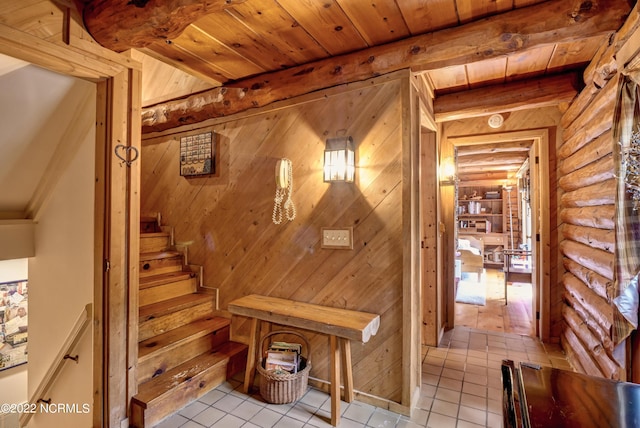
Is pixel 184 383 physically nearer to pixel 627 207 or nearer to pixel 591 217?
pixel 627 207

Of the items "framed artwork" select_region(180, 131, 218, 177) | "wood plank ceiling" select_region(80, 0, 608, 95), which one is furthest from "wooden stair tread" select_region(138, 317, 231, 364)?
"wood plank ceiling" select_region(80, 0, 608, 95)

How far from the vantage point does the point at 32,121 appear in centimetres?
223

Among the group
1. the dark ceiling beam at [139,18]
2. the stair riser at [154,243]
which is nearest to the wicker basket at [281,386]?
the stair riser at [154,243]

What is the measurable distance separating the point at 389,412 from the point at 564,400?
1401 millimetres

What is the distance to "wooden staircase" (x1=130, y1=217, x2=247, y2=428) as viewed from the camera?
211cm

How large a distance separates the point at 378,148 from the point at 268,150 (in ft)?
3.32

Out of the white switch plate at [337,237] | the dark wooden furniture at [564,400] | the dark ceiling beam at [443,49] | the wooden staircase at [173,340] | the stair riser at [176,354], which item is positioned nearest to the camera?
the dark wooden furniture at [564,400]

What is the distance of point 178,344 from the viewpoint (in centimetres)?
246


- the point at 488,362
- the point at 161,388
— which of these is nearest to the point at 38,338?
the point at 161,388

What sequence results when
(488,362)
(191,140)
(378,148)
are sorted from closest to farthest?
(378,148), (488,362), (191,140)

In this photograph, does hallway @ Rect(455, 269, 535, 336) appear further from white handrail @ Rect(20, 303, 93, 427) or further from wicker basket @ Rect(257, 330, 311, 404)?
white handrail @ Rect(20, 303, 93, 427)

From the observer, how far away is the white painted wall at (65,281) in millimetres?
2107

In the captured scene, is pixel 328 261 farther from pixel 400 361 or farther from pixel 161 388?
pixel 161 388

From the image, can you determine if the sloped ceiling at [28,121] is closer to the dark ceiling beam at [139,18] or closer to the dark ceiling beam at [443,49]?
the dark ceiling beam at [139,18]
